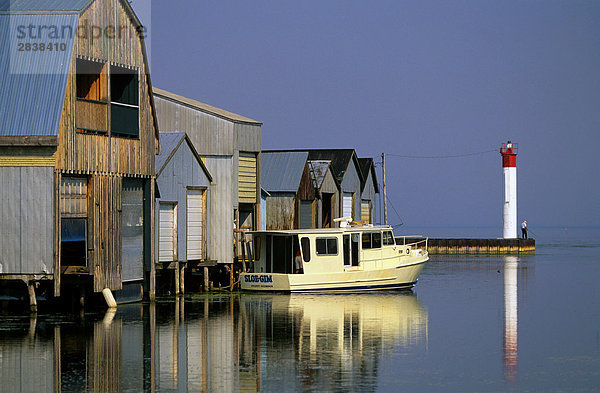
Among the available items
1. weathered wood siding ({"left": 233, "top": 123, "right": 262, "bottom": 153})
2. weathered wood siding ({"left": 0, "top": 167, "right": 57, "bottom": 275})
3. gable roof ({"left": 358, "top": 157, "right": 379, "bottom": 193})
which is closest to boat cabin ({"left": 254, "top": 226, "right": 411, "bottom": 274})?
weathered wood siding ({"left": 233, "top": 123, "right": 262, "bottom": 153})

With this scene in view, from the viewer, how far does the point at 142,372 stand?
21953 millimetres

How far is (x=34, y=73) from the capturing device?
30.7m

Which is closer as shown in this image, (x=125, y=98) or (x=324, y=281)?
(x=125, y=98)

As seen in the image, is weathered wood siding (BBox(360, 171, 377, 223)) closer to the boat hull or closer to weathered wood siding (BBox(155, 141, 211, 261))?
the boat hull

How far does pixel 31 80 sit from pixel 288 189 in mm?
24928

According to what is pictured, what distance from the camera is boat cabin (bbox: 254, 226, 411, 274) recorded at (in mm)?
40969

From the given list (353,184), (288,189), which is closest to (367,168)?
(353,184)

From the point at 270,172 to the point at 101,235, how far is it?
23710 millimetres

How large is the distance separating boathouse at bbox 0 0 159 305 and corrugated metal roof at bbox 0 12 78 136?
0.03 meters

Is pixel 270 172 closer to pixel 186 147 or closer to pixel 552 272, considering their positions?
pixel 186 147

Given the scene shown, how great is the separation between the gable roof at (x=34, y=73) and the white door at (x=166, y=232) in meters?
8.85

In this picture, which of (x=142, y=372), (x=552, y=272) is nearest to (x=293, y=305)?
(x=142, y=372)

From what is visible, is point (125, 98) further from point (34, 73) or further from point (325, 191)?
point (325, 191)

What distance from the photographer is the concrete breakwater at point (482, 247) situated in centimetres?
9031
